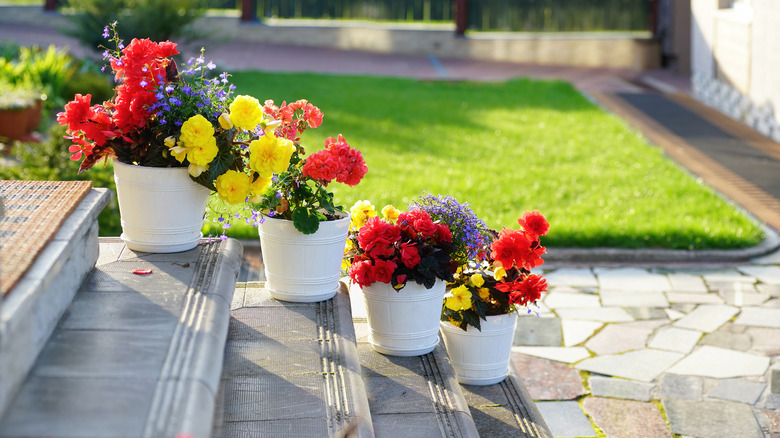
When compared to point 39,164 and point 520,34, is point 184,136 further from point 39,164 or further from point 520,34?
point 520,34

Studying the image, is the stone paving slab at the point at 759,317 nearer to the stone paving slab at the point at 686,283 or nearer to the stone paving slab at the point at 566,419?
the stone paving slab at the point at 686,283

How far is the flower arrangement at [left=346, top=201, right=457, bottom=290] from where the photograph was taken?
3.30 m

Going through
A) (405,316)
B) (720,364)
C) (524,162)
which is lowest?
(720,364)

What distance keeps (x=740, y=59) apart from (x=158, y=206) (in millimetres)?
9123

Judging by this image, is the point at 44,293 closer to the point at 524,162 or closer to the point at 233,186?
the point at 233,186

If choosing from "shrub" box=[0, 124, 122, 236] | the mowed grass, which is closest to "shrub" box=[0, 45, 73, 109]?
the mowed grass

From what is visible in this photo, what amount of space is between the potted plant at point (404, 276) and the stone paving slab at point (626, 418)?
3.19 feet

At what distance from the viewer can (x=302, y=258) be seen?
339 centimetres

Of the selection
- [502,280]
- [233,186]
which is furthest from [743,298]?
[233,186]

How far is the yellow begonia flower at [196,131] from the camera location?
307cm

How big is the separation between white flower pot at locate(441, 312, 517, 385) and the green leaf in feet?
2.58

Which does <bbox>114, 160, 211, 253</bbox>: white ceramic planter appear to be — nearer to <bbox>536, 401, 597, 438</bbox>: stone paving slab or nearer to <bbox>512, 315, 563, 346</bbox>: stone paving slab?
<bbox>536, 401, 597, 438</bbox>: stone paving slab

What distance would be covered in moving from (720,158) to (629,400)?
5299 mm

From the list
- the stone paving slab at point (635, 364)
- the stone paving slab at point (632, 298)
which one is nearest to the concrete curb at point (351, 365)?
the stone paving slab at point (635, 364)
